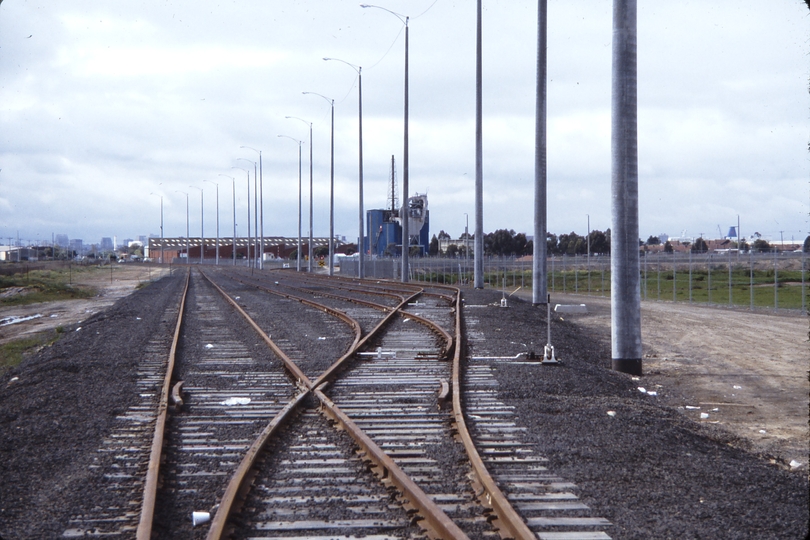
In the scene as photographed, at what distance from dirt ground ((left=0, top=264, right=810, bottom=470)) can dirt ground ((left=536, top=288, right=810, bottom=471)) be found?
12mm

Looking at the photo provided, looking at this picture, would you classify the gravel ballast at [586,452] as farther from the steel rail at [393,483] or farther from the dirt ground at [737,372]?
the steel rail at [393,483]

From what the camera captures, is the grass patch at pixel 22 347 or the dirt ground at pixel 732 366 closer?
the dirt ground at pixel 732 366

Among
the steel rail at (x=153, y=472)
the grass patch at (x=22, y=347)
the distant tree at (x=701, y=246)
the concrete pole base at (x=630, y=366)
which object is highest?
the distant tree at (x=701, y=246)

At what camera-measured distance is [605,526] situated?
600 centimetres

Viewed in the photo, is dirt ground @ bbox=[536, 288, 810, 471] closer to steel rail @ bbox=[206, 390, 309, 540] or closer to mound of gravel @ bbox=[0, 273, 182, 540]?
steel rail @ bbox=[206, 390, 309, 540]

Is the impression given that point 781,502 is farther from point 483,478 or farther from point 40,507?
point 40,507

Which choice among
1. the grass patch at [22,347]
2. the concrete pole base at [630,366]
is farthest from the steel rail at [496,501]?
the grass patch at [22,347]

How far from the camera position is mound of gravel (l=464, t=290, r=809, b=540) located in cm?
608

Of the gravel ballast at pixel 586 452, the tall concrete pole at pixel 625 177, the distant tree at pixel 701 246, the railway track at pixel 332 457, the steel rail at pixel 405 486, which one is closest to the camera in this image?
the steel rail at pixel 405 486

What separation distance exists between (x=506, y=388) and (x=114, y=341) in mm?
10502

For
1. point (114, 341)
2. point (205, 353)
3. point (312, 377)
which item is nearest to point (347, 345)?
point (205, 353)

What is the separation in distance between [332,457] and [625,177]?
8.33 m

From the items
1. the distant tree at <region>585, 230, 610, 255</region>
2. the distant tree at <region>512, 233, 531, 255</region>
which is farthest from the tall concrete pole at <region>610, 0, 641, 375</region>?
the distant tree at <region>512, 233, 531, 255</region>

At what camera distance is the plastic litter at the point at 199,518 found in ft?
20.1
